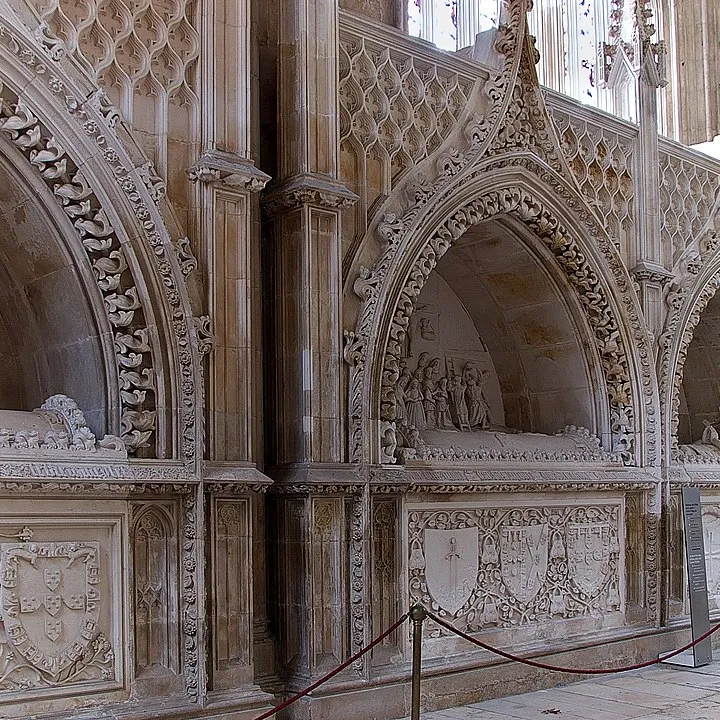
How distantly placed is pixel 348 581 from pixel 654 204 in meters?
4.29

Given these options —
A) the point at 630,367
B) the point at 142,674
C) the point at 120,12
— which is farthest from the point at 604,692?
the point at 120,12

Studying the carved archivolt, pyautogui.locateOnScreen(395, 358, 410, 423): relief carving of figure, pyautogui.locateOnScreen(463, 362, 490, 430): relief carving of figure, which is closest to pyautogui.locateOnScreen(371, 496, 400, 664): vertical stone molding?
pyautogui.locateOnScreen(395, 358, 410, 423): relief carving of figure

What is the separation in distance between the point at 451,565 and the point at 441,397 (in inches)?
61.8

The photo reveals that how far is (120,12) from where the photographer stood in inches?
228

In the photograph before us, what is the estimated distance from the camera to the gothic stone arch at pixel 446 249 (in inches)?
263

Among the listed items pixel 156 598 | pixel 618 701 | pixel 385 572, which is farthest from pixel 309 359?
pixel 618 701

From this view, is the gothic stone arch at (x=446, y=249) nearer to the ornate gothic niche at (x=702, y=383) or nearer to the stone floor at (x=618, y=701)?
the stone floor at (x=618, y=701)

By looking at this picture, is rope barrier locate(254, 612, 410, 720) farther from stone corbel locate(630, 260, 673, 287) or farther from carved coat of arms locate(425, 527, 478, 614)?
stone corbel locate(630, 260, 673, 287)

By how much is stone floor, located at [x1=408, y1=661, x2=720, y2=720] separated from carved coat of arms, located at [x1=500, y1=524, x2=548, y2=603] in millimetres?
688

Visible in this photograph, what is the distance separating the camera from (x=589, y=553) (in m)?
8.16

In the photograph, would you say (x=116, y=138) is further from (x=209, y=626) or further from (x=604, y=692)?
(x=604, y=692)

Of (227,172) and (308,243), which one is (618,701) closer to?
(308,243)

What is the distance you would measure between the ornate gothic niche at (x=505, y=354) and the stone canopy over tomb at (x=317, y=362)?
0.03m

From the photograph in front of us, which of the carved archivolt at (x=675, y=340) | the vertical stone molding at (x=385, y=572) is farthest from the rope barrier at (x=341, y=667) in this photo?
the carved archivolt at (x=675, y=340)
